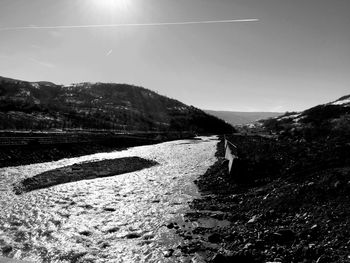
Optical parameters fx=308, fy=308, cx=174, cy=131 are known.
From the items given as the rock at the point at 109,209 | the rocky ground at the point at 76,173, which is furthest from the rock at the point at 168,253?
the rocky ground at the point at 76,173

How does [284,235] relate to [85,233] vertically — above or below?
above

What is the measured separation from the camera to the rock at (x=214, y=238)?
48.7ft

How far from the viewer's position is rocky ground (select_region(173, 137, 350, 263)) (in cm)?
1208

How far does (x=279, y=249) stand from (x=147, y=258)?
18.4 ft

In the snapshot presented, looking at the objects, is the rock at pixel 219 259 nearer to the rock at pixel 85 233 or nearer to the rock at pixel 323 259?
the rock at pixel 323 259

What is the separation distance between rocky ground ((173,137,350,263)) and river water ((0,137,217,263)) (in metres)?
1.41

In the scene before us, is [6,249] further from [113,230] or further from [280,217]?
[280,217]

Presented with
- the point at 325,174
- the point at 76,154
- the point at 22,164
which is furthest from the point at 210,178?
the point at 76,154

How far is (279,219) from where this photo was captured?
15.7m

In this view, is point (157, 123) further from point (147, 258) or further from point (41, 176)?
point (147, 258)

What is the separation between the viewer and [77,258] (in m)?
13.7

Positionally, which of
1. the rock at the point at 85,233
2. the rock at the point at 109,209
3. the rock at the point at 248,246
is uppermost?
the rock at the point at 248,246

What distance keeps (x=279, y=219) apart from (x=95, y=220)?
10.8 metres

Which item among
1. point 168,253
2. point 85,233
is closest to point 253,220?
point 168,253
